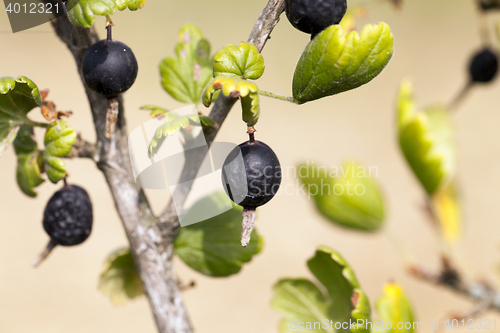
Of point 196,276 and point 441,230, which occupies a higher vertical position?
point 441,230

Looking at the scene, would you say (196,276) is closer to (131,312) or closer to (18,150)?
(131,312)

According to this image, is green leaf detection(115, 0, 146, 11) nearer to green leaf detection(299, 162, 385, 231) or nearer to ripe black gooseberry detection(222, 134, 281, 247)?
ripe black gooseberry detection(222, 134, 281, 247)

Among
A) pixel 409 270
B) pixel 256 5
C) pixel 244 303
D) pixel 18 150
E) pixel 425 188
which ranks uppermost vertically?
pixel 256 5

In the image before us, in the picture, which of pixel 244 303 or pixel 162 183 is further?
pixel 244 303

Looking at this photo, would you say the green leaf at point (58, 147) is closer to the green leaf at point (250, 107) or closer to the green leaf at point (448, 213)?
the green leaf at point (250, 107)

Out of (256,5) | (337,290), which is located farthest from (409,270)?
(256,5)
